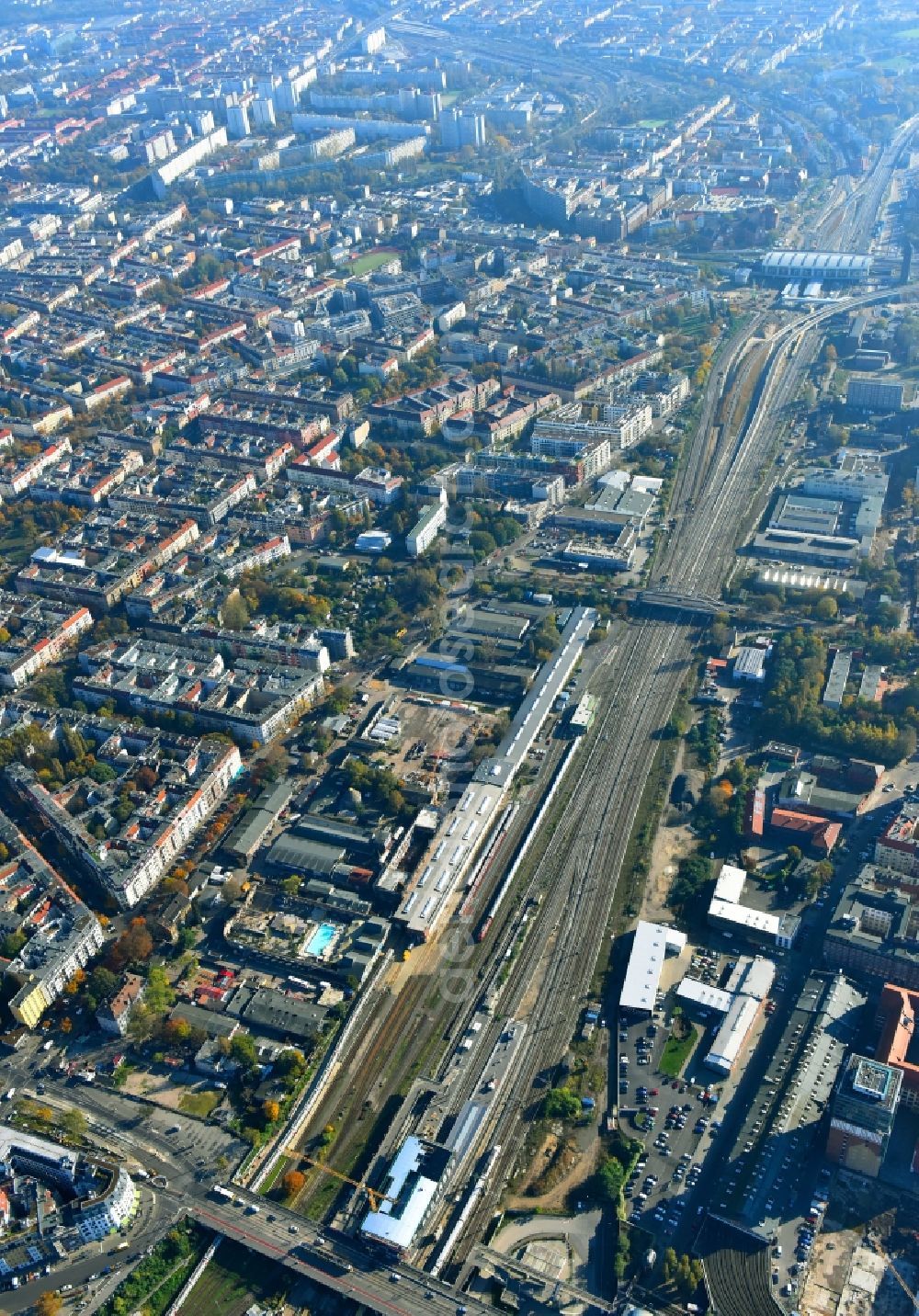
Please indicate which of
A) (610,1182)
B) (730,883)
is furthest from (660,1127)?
(730,883)

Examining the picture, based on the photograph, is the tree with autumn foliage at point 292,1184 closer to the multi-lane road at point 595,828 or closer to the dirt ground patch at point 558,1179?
the multi-lane road at point 595,828

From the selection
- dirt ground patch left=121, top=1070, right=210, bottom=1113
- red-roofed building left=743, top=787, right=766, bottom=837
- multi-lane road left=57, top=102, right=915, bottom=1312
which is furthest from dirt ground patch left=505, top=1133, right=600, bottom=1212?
red-roofed building left=743, top=787, right=766, bottom=837

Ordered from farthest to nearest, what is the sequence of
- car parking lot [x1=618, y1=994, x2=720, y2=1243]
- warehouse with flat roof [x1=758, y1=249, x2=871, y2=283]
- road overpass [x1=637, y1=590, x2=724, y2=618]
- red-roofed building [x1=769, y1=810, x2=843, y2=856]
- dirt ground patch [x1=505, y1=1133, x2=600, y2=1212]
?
warehouse with flat roof [x1=758, y1=249, x2=871, y2=283]
road overpass [x1=637, y1=590, x2=724, y2=618]
red-roofed building [x1=769, y1=810, x2=843, y2=856]
dirt ground patch [x1=505, y1=1133, x2=600, y2=1212]
car parking lot [x1=618, y1=994, x2=720, y2=1243]

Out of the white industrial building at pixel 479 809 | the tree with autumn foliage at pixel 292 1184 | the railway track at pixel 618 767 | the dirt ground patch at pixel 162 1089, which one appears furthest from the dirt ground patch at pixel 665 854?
the dirt ground patch at pixel 162 1089

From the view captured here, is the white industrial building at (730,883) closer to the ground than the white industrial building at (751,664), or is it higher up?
closer to the ground

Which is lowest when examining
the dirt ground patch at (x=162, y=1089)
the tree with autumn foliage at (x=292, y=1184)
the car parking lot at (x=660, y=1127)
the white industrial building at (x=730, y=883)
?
the tree with autumn foliage at (x=292, y=1184)

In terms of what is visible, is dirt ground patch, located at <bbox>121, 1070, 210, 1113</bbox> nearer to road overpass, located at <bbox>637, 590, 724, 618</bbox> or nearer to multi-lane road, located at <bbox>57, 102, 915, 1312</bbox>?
multi-lane road, located at <bbox>57, 102, 915, 1312</bbox>

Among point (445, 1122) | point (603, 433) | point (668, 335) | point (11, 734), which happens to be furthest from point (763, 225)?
point (445, 1122)
